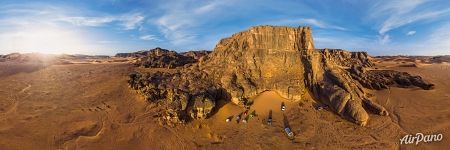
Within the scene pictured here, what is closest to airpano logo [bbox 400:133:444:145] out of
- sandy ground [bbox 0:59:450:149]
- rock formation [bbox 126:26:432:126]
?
sandy ground [bbox 0:59:450:149]

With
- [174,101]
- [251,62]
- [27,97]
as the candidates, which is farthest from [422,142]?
[27,97]

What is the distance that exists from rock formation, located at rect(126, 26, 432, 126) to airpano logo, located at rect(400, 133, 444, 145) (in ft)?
7.45

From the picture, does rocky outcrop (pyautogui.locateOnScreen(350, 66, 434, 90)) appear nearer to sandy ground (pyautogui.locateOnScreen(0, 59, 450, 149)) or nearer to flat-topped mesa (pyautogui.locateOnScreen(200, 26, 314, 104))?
sandy ground (pyautogui.locateOnScreen(0, 59, 450, 149))

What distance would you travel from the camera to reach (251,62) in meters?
18.7

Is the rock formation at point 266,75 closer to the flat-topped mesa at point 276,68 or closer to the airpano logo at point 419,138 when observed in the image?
the flat-topped mesa at point 276,68

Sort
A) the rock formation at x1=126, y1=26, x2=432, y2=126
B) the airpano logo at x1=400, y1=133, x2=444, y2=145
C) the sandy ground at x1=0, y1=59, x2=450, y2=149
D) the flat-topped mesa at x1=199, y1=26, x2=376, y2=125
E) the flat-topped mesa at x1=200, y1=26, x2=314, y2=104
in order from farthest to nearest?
the flat-topped mesa at x1=200, y1=26, x2=314, y2=104
the flat-topped mesa at x1=199, y1=26, x2=376, y2=125
the rock formation at x1=126, y1=26, x2=432, y2=126
the airpano logo at x1=400, y1=133, x2=444, y2=145
the sandy ground at x1=0, y1=59, x2=450, y2=149

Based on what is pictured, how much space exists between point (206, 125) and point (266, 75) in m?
5.31

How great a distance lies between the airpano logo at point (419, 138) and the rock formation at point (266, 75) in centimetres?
227

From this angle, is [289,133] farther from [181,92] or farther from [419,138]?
[181,92]

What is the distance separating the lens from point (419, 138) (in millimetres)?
15117

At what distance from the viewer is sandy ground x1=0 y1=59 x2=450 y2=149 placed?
14688mm

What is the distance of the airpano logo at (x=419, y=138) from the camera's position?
583 inches

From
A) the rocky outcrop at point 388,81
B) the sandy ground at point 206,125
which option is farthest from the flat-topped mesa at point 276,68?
the rocky outcrop at point 388,81

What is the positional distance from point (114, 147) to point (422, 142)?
1536cm
